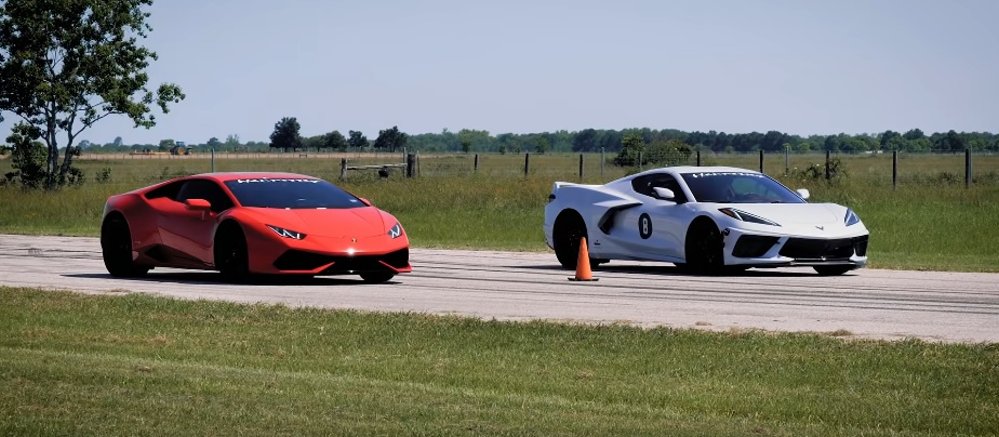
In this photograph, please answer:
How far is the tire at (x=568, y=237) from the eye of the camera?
21359 millimetres

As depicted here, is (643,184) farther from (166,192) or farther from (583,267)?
(166,192)

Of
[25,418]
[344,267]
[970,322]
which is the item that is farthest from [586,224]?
[25,418]

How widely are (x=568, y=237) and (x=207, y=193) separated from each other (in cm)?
515

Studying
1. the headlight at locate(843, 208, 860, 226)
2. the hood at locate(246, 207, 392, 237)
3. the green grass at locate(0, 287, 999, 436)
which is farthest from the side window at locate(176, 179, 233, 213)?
the headlight at locate(843, 208, 860, 226)

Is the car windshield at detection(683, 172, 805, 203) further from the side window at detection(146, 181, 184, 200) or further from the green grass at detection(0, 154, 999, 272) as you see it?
the side window at detection(146, 181, 184, 200)

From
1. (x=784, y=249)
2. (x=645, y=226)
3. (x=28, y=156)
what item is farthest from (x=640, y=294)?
(x=28, y=156)

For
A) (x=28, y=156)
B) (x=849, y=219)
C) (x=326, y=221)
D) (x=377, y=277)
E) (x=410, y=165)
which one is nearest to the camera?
(x=326, y=221)

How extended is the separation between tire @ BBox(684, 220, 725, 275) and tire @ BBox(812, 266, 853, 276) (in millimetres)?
1259

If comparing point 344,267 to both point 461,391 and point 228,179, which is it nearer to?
point 228,179

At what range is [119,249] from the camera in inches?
765

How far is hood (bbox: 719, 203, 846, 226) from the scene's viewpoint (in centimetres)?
1945

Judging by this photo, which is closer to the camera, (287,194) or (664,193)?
(287,194)

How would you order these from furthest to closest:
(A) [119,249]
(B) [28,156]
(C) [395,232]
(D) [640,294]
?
(B) [28,156] < (A) [119,249] < (C) [395,232] < (D) [640,294]

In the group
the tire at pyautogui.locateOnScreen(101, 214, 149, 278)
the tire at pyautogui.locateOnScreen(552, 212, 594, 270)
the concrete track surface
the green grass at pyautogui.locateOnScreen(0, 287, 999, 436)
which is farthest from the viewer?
the tire at pyautogui.locateOnScreen(552, 212, 594, 270)
